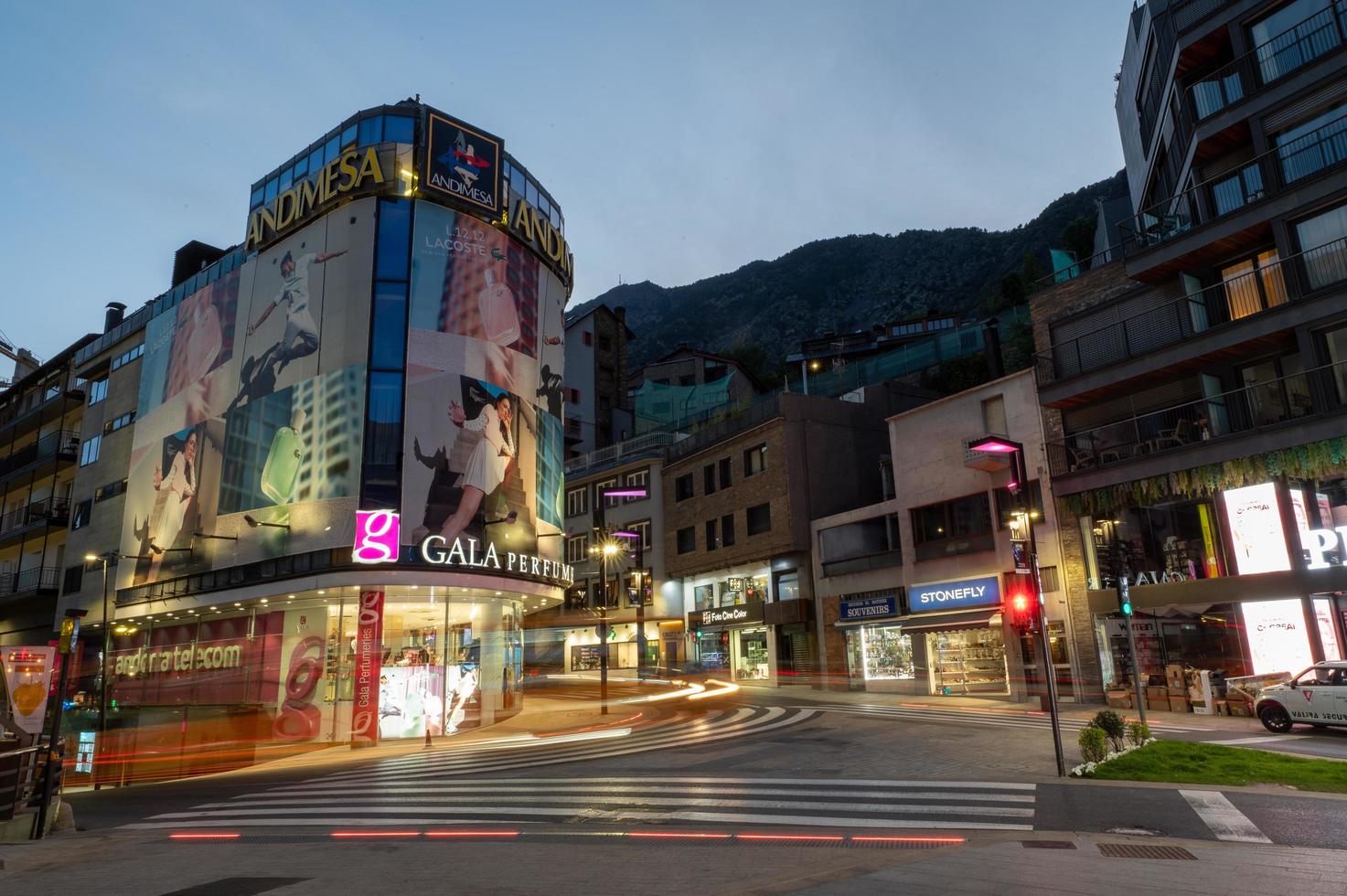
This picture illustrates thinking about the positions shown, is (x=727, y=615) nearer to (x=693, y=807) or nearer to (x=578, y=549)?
(x=578, y=549)

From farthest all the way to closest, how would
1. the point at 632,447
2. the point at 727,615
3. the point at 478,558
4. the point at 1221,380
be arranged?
the point at 632,447 → the point at 727,615 → the point at 478,558 → the point at 1221,380

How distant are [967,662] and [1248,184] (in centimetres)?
1874

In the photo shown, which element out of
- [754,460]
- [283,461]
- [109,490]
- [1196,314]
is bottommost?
[283,461]

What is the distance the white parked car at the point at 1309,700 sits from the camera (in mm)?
Answer: 17391

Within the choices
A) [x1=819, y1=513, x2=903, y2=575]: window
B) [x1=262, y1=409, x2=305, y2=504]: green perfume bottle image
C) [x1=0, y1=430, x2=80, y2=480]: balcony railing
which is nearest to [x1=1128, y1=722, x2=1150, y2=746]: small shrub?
[x1=819, y1=513, x2=903, y2=575]: window

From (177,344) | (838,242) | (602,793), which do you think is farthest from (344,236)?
(838,242)

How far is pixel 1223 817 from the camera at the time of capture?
1070cm

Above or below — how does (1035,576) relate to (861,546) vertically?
below

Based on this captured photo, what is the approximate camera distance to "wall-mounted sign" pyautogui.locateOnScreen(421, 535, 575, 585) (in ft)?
95.9

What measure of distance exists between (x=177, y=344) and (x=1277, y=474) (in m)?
43.4

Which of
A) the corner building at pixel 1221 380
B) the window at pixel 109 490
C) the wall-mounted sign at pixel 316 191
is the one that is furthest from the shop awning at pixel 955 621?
the window at pixel 109 490

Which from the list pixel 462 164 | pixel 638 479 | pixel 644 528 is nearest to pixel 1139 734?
pixel 462 164

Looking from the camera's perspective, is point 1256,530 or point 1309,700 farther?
point 1256,530

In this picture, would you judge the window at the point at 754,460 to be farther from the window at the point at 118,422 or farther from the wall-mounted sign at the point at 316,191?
the window at the point at 118,422
